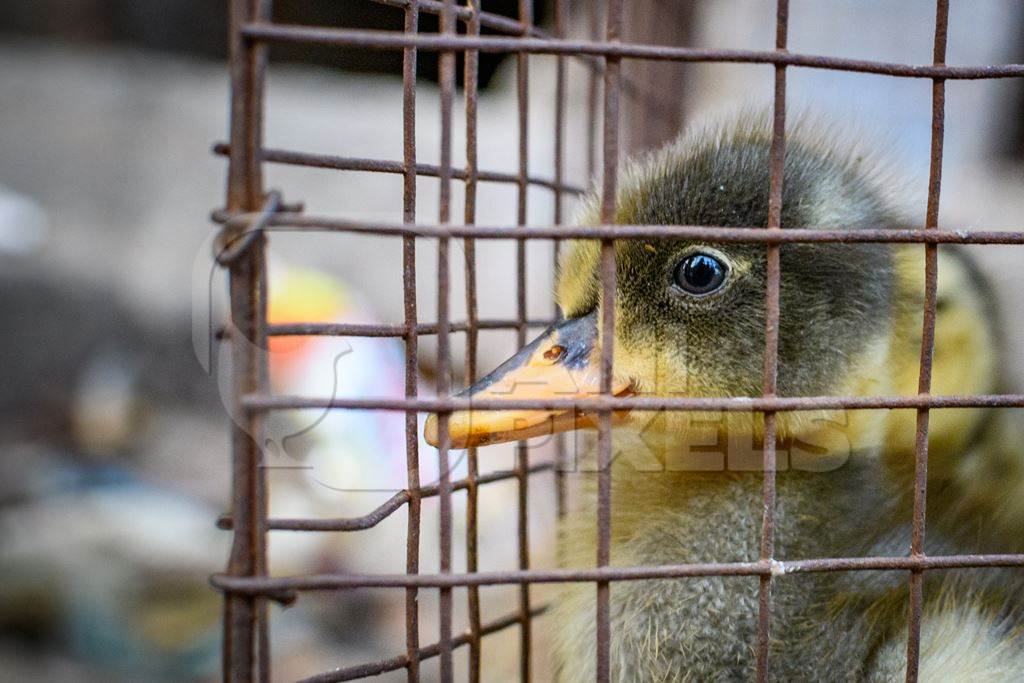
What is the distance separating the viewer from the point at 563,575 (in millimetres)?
805

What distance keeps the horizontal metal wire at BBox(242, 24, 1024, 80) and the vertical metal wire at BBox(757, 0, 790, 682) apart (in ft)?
→ 0.10

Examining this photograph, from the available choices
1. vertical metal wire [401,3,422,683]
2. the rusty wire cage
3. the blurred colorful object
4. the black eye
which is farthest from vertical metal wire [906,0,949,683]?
the blurred colorful object

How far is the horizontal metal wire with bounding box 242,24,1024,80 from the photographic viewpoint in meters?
0.75

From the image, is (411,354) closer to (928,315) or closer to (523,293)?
(523,293)

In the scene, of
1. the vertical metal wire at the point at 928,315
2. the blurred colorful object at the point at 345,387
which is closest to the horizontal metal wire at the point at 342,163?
the vertical metal wire at the point at 928,315

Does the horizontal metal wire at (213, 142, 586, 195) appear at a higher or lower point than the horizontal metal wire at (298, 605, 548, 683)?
higher

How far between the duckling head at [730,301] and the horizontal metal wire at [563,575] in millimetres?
329

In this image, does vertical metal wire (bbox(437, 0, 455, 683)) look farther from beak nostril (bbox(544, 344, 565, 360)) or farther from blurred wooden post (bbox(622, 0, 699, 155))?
blurred wooden post (bbox(622, 0, 699, 155))

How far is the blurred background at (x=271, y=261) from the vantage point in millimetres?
2652

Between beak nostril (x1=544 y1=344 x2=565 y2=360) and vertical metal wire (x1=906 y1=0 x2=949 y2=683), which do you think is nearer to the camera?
vertical metal wire (x1=906 y1=0 x2=949 y2=683)

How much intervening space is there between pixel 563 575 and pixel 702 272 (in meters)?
0.51

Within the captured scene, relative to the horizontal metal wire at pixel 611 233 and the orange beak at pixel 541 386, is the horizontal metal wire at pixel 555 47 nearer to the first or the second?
the horizontal metal wire at pixel 611 233

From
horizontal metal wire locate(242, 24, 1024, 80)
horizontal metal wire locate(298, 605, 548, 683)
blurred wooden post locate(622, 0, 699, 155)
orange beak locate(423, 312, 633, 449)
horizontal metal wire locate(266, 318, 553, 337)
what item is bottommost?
horizontal metal wire locate(298, 605, 548, 683)

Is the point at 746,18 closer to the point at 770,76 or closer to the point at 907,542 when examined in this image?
Result: the point at 770,76
